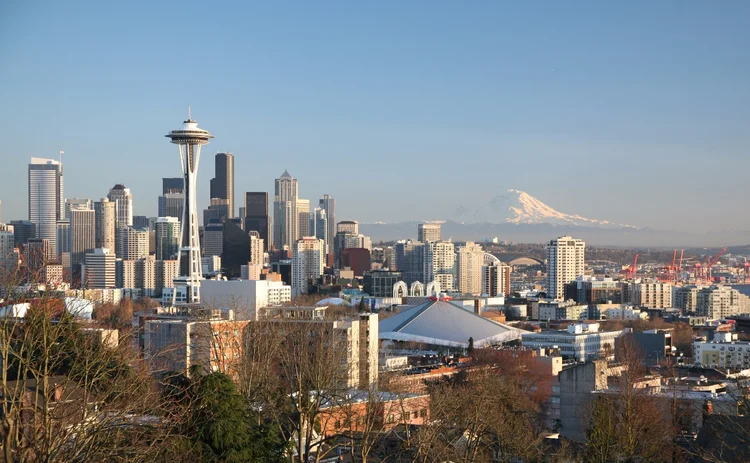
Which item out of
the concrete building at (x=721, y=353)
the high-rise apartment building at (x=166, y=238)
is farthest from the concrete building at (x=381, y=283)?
the concrete building at (x=721, y=353)

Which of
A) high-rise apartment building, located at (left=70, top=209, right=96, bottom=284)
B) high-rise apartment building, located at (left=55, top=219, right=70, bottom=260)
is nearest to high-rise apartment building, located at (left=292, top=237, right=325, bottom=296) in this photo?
high-rise apartment building, located at (left=70, top=209, right=96, bottom=284)

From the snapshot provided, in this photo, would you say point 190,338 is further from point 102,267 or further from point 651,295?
point 102,267

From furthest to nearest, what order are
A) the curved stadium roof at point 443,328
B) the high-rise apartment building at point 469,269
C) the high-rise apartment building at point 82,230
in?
the high-rise apartment building at point 82,230
the high-rise apartment building at point 469,269
the curved stadium roof at point 443,328

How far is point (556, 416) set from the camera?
29.5 m

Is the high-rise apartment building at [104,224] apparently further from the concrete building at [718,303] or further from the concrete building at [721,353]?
the concrete building at [721,353]

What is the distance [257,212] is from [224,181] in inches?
794

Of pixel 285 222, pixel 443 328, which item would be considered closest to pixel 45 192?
pixel 285 222

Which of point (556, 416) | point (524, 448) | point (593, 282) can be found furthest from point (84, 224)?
point (524, 448)

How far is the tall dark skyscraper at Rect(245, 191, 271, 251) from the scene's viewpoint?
16040cm

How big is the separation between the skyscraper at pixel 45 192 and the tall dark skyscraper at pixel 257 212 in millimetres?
25536

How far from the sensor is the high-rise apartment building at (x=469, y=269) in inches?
4889

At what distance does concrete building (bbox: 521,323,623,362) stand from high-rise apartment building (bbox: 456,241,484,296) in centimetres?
6613

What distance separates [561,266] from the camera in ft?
352

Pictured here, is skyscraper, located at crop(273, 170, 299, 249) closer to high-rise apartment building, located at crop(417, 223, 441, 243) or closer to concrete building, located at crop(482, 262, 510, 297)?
high-rise apartment building, located at crop(417, 223, 441, 243)
